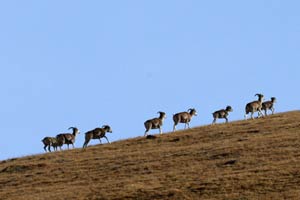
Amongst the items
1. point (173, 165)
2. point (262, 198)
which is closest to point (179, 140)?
point (173, 165)

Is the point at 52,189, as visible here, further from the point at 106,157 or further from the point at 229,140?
the point at 229,140

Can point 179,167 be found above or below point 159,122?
below

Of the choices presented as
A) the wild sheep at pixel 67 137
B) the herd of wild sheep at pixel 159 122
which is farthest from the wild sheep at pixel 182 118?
the wild sheep at pixel 67 137

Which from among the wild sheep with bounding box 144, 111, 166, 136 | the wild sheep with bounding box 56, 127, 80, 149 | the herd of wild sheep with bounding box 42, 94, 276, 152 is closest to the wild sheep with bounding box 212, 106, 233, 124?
the herd of wild sheep with bounding box 42, 94, 276, 152

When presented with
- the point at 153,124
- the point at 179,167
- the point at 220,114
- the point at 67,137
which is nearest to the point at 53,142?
the point at 67,137

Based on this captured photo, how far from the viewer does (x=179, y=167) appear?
5203 centimetres

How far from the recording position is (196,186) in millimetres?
46031

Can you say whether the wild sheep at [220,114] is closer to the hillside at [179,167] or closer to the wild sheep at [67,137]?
the hillside at [179,167]

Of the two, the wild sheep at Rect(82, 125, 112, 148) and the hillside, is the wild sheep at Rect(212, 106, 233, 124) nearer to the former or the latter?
the hillside

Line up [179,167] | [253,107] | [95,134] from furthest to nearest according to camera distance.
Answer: [253,107]
[95,134]
[179,167]

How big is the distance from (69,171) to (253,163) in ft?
34.7

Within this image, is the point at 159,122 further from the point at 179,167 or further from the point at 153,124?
the point at 179,167

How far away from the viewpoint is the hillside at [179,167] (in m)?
45.5

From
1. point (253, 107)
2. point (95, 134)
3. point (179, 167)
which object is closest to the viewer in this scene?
point (179, 167)
